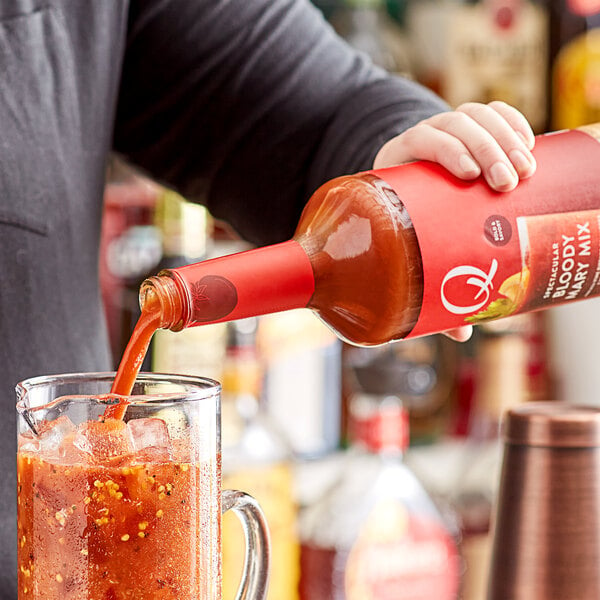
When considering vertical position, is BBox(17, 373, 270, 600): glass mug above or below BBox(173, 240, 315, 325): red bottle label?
below

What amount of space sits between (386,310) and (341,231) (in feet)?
0.19

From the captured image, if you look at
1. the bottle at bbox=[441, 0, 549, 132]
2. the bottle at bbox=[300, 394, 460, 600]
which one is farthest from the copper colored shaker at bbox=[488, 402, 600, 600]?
the bottle at bbox=[441, 0, 549, 132]

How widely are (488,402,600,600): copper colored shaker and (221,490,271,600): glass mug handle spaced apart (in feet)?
0.59

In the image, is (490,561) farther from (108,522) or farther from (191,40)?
(191,40)

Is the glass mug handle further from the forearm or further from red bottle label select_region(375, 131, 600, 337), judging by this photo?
the forearm

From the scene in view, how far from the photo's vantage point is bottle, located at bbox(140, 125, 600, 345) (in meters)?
0.68

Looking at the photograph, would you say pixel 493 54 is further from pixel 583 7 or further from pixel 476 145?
pixel 476 145

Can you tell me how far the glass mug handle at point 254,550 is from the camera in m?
0.70

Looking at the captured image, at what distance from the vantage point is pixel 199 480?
63 centimetres

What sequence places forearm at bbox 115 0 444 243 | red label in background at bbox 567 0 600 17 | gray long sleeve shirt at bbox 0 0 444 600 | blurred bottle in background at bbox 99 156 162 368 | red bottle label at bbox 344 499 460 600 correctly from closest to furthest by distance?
gray long sleeve shirt at bbox 0 0 444 600 → forearm at bbox 115 0 444 243 → red bottle label at bbox 344 499 460 600 → blurred bottle in background at bbox 99 156 162 368 → red label in background at bbox 567 0 600 17

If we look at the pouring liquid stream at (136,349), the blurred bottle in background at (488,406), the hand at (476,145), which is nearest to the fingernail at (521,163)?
the hand at (476,145)

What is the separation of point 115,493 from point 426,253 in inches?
9.4

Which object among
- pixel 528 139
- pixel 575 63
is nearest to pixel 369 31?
pixel 575 63

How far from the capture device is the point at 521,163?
0.72 m
